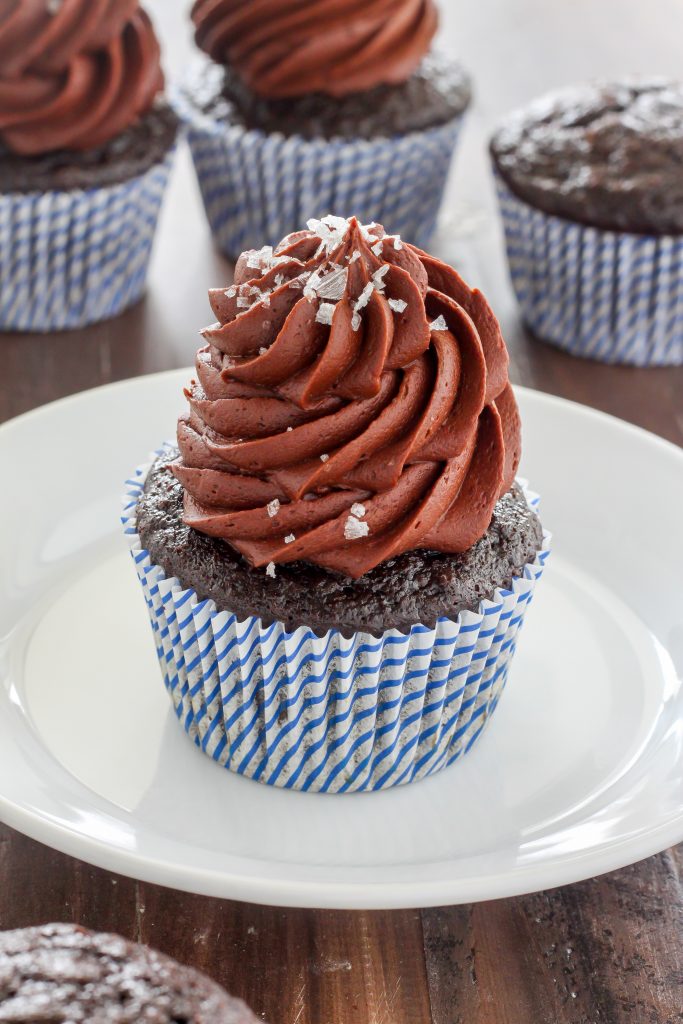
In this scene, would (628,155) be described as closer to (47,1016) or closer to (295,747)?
(295,747)

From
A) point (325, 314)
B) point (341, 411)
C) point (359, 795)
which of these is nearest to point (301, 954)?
point (359, 795)

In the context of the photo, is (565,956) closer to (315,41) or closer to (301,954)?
(301,954)

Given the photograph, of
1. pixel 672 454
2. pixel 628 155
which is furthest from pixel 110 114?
pixel 672 454

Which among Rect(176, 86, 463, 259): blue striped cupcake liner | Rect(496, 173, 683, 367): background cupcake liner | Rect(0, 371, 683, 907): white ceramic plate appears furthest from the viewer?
Rect(176, 86, 463, 259): blue striped cupcake liner

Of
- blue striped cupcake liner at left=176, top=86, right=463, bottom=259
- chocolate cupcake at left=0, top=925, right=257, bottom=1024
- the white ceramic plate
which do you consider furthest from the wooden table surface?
blue striped cupcake liner at left=176, top=86, right=463, bottom=259

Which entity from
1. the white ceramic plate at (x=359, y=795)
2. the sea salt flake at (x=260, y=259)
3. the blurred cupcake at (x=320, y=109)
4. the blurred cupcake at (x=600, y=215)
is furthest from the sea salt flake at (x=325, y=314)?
the blurred cupcake at (x=320, y=109)

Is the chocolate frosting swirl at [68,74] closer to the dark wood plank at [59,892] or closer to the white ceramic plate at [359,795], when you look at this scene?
the white ceramic plate at [359,795]

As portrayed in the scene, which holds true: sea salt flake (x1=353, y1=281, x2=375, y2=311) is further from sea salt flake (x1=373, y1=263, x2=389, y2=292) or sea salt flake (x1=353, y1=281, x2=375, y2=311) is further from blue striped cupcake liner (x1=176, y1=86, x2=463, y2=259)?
blue striped cupcake liner (x1=176, y1=86, x2=463, y2=259)
